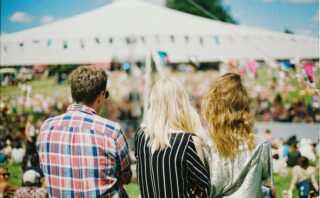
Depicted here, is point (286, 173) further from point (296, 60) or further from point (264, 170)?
point (264, 170)

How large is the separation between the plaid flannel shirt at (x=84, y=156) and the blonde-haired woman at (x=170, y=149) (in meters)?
0.15

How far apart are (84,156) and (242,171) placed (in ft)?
2.50

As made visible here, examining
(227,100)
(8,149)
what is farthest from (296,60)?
(8,149)

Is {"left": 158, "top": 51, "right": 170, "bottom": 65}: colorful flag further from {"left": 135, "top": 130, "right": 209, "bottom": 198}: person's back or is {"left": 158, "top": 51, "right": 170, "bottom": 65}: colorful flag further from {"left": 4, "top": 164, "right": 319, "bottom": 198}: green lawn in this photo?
{"left": 135, "top": 130, "right": 209, "bottom": 198}: person's back

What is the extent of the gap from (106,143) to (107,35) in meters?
3.57

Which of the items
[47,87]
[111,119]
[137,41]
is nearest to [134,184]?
[137,41]

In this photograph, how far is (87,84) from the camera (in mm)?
1883

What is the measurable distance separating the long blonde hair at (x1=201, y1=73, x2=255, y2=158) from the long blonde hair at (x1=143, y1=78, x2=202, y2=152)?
9 cm

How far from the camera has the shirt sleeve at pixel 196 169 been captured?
1899mm

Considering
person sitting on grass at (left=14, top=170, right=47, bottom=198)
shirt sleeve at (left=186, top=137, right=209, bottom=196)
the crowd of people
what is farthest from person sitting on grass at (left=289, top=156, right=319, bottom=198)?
shirt sleeve at (left=186, top=137, right=209, bottom=196)

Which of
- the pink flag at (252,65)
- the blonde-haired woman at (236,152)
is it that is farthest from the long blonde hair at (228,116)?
the pink flag at (252,65)

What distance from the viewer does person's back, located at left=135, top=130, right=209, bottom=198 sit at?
1899mm

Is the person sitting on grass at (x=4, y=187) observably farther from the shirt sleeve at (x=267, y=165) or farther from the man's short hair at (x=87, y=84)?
the shirt sleeve at (x=267, y=165)

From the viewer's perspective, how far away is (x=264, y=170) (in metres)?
1.97
